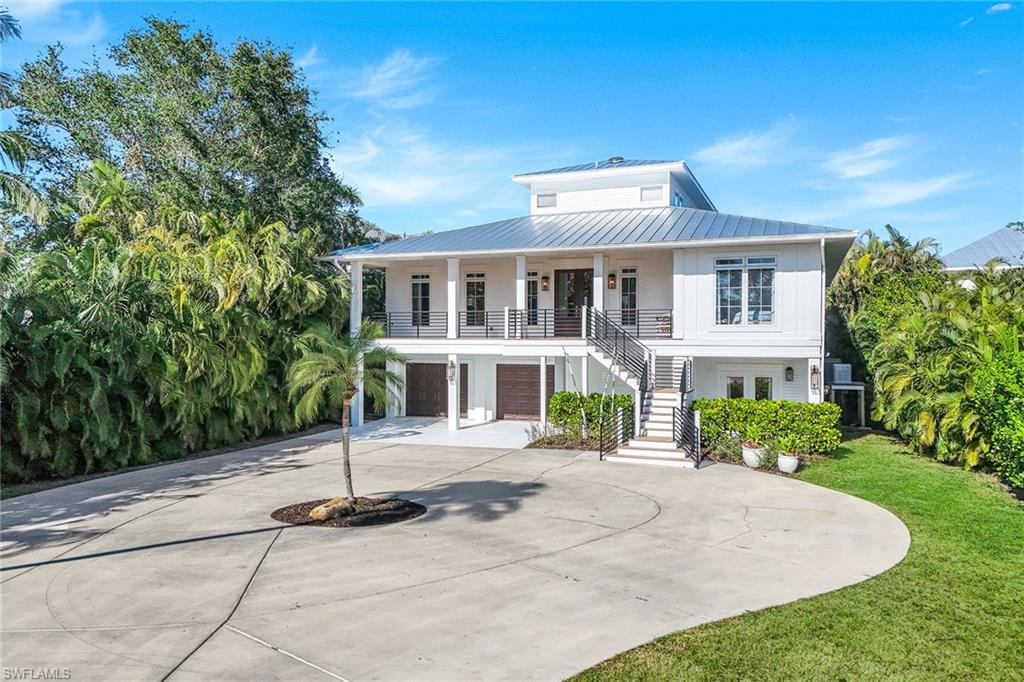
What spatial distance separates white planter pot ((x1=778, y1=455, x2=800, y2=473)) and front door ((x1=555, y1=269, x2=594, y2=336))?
9289 millimetres

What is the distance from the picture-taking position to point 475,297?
23.2 m

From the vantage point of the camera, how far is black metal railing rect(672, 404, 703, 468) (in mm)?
14931

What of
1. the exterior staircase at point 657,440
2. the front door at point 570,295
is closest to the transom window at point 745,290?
the exterior staircase at point 657,440

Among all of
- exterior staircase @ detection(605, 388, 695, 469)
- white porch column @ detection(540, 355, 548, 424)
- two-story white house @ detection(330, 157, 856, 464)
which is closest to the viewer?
exterior staircase @ detection(605, 388, 695, 469)

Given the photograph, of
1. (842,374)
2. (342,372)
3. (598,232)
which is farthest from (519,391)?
(342,372)

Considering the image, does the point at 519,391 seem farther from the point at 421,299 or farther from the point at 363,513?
the point at 363,513

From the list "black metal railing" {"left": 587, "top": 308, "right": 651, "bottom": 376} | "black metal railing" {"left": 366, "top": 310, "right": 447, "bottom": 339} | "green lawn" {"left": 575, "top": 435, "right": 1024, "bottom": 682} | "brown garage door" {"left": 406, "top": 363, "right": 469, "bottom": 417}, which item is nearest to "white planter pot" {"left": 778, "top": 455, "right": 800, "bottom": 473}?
"green lawn" {"left": 575, "top": 435, "right": 1024, "bottom": 682}

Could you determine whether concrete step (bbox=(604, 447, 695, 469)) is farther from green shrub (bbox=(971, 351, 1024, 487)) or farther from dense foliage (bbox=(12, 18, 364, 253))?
dense foliage (bbox=(12, 18, 364, 253))

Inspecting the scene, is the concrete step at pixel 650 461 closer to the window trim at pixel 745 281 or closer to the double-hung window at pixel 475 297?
the window trim at pixel 745 281

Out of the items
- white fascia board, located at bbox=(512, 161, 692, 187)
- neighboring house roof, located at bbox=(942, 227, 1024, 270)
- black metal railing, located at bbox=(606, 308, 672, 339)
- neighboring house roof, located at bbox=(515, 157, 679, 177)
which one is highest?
neighboring house roof, located at bbox=(515, 157, 679, 177)

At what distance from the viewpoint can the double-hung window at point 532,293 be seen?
72.9 ft

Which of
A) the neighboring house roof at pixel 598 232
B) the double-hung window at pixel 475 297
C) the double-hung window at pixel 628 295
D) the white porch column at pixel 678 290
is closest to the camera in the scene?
the neighboring house roof at pixel 598 232

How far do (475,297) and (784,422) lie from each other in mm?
11576

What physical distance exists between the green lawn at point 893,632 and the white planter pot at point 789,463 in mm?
4457
